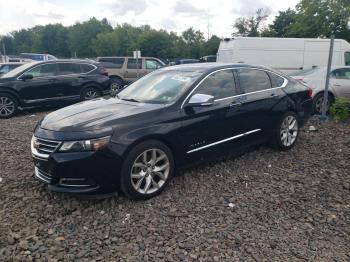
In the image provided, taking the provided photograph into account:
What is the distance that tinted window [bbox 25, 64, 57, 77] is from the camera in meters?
9.72

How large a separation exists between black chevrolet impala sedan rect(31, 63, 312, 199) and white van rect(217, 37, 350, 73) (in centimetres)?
848

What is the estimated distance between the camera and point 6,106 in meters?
9.35

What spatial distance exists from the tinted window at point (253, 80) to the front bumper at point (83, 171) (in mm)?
2443

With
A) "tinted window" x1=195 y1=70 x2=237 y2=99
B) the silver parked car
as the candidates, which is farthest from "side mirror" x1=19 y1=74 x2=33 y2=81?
the silver parked car

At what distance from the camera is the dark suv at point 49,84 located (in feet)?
30.7

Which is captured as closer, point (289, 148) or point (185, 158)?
point (185, 158)

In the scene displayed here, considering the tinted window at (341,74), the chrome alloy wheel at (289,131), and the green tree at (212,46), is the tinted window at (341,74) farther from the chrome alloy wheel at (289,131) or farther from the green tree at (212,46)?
the green tree at (212,46)

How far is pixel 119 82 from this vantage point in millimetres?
15477

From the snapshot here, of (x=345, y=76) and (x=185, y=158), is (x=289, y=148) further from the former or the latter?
(x=345, y=76)

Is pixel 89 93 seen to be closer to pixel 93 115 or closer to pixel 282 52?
pixel 93 115

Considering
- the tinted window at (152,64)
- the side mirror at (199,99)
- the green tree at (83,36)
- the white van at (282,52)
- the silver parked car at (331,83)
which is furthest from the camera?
the green tree at (83,36)

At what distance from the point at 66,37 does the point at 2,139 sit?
103 m

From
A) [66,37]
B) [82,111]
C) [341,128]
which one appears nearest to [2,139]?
[82,111]

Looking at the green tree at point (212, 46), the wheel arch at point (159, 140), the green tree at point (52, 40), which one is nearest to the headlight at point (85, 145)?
the wheel arch at point (159, 140)
